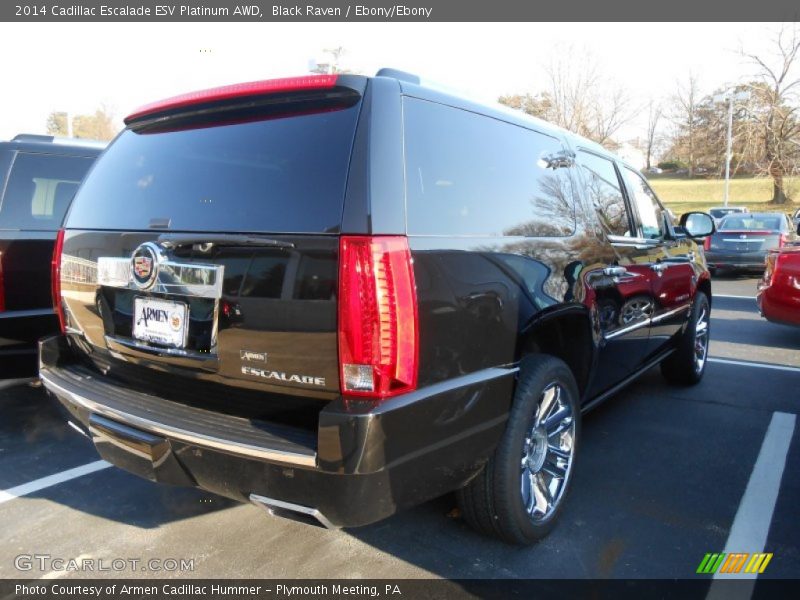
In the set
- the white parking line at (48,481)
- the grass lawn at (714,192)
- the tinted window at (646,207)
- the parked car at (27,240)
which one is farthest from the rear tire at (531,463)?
Answer: the grass lawn at (714,192)

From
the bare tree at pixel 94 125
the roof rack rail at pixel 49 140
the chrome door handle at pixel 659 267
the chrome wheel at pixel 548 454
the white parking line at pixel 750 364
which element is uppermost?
the bare tree at pixel 94 125

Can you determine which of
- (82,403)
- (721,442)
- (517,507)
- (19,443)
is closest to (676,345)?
(721,442)

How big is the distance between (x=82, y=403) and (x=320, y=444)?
4.08ft

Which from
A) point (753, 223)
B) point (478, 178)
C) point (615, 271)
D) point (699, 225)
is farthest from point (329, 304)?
point (753, 223)

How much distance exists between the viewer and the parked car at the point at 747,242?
1410 cm

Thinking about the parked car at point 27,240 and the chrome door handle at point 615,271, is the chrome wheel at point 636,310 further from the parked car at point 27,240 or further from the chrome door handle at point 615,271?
the parked car at point 27,240

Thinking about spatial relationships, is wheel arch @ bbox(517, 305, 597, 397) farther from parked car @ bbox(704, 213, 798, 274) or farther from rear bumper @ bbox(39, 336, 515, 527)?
parked car @ bbox(704, 213, 798, 274)

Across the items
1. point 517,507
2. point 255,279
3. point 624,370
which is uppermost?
point 255,279

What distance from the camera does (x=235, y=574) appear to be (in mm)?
2680

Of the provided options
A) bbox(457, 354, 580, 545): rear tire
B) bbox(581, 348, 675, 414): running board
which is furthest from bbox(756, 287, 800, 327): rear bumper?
bbox(457, 354, 580, 545): rear tire

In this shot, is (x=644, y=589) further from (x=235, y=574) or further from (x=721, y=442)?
(x=721, y=442)

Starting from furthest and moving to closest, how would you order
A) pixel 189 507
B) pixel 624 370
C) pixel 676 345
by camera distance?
pixel 676 345
pixel 624 370
pixel 189 507

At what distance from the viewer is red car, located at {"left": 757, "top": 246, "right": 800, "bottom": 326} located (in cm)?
655

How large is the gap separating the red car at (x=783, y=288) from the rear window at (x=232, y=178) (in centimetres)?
608
